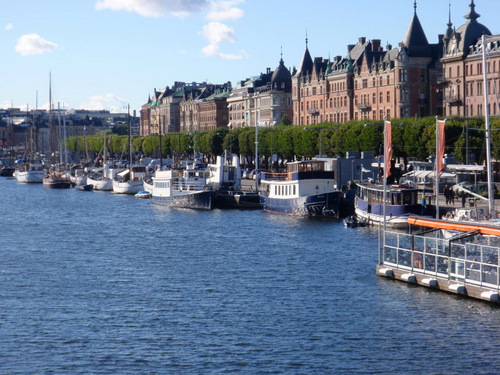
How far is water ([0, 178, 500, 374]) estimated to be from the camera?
32.8 meters

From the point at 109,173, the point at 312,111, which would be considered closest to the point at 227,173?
the point at 109,173

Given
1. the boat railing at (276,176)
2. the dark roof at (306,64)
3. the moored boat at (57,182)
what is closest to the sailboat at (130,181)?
the moored boat at (57,182)

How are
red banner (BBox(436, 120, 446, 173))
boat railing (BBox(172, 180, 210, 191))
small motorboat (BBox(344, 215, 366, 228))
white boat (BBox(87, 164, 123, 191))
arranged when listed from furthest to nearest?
1. white boat (BBox(87, 164, 123, 191))
2. boat railing (BBox(172, 180, 210, 191))
3. small motorboat (BBox(344, 215, 366, 228))
4. red banner (BBox(436, 120, 446, 173))

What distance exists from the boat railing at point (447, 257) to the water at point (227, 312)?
992mm

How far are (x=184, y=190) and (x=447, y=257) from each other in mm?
56509

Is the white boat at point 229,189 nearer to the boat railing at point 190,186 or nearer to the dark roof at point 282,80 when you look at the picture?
the boat railing at point 190,186

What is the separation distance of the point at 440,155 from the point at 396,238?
304 inches

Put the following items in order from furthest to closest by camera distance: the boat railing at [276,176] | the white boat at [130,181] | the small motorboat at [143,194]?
the white boat at [130,181], the small motorboat at [143,194], the boat railing at [276,176]

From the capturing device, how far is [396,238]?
45.2 m

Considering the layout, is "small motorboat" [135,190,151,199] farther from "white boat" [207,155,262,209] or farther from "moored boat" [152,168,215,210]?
"white boat" [207,155,262,209]

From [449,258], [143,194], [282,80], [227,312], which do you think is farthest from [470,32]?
[227,312]

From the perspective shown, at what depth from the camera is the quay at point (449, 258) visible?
3991 centimetres

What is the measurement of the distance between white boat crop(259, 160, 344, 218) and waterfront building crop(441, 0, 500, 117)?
4066 centimetres

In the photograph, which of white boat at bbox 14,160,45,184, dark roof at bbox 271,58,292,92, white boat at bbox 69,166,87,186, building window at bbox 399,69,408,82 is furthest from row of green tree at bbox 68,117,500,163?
dark roof at bbox 271,58,292,92
